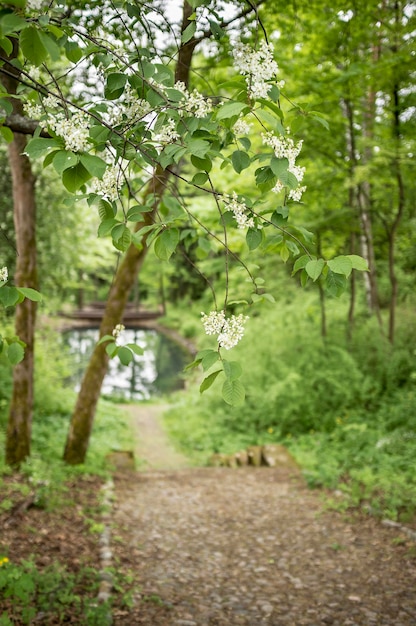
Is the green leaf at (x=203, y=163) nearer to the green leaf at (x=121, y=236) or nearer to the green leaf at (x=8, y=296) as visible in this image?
the green leaf at (x=121, y=236)

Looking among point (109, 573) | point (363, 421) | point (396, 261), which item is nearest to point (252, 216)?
point (109, 573)

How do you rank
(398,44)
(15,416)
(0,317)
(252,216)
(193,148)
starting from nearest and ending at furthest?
(193,148) → (252,216) → (15,416) → (398,44) → (0,317)

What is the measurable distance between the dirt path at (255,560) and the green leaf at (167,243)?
101 inches

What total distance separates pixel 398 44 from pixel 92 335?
23.3m

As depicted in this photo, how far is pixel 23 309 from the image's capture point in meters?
5.48

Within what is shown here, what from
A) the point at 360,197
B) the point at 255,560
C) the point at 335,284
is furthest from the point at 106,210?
the point at 360,197

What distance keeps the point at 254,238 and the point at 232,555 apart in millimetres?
3581

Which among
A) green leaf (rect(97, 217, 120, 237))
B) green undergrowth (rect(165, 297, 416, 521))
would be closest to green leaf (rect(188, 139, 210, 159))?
green leaf (rect(97, 217, 120, 237))

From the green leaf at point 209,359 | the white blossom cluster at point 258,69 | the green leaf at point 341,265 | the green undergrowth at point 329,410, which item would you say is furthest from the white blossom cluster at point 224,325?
the green undergrowth at point 329,410

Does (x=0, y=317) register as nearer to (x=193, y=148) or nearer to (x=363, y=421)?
(x=363, y=421)

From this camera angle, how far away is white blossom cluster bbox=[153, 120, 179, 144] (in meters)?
1.74

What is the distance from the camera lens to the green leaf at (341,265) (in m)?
1.52

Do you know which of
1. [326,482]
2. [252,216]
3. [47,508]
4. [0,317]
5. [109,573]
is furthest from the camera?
[0,317]

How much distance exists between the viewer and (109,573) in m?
3.71
